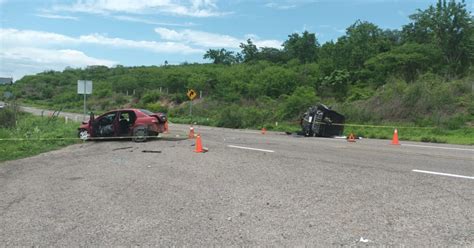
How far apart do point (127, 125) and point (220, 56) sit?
342 ft

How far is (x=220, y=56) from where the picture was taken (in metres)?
122

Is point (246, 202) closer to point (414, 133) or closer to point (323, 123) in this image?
point (323, 123)

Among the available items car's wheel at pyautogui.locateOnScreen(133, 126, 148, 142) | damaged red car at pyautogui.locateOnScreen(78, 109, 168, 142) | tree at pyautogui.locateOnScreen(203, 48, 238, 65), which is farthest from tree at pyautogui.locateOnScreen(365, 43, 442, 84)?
tree at pyautogui.locateOnScreen(203, 48, 238, 65)

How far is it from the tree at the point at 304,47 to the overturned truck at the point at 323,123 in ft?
222

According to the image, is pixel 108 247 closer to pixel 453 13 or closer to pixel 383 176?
pixel 383 176

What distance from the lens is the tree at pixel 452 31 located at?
191ft

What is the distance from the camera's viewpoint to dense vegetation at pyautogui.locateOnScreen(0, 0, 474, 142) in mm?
30969

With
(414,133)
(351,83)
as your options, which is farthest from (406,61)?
(414,133)

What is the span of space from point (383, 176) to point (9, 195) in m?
7.62

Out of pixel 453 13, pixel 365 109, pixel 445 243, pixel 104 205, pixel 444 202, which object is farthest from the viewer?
pixel 453 13

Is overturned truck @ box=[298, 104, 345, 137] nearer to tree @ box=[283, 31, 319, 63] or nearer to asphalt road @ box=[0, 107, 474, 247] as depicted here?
asphalt road @ box=[0, 107, 474, 247]

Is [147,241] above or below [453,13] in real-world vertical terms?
below

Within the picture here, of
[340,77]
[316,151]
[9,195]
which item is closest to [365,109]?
[316,151]

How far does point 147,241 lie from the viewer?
5.56 m
